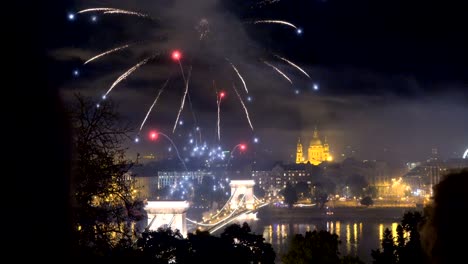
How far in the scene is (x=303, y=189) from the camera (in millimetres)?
48469

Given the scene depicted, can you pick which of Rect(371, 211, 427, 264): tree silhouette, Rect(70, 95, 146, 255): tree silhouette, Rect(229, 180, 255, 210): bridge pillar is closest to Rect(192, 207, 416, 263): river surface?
Rect(229, 180, 255, 210): bridge pillar

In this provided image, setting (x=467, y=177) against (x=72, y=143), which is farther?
(x=467, y=177)

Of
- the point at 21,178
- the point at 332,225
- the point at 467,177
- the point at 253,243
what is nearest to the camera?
the point at 21,178

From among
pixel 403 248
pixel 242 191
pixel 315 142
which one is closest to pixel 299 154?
pixel 315 142

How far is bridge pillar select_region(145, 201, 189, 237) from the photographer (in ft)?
70.6

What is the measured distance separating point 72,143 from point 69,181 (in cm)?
6

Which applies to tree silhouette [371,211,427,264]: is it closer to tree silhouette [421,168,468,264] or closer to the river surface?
tree silhouette [421,168,468,264]

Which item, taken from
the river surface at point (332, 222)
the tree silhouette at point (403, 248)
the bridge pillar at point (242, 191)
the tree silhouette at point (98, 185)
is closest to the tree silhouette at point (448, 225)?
the tree silhouette at point (98, 185)

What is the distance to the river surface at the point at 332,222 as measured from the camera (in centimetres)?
3100

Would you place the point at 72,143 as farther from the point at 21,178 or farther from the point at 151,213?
the point at 151,213

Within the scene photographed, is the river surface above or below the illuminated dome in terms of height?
below

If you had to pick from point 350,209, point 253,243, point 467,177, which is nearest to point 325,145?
point 350,209

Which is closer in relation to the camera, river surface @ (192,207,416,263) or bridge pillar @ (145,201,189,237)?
bridge pillar @ (145,201,189,237)

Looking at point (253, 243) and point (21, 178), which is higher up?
point (21, 178)
